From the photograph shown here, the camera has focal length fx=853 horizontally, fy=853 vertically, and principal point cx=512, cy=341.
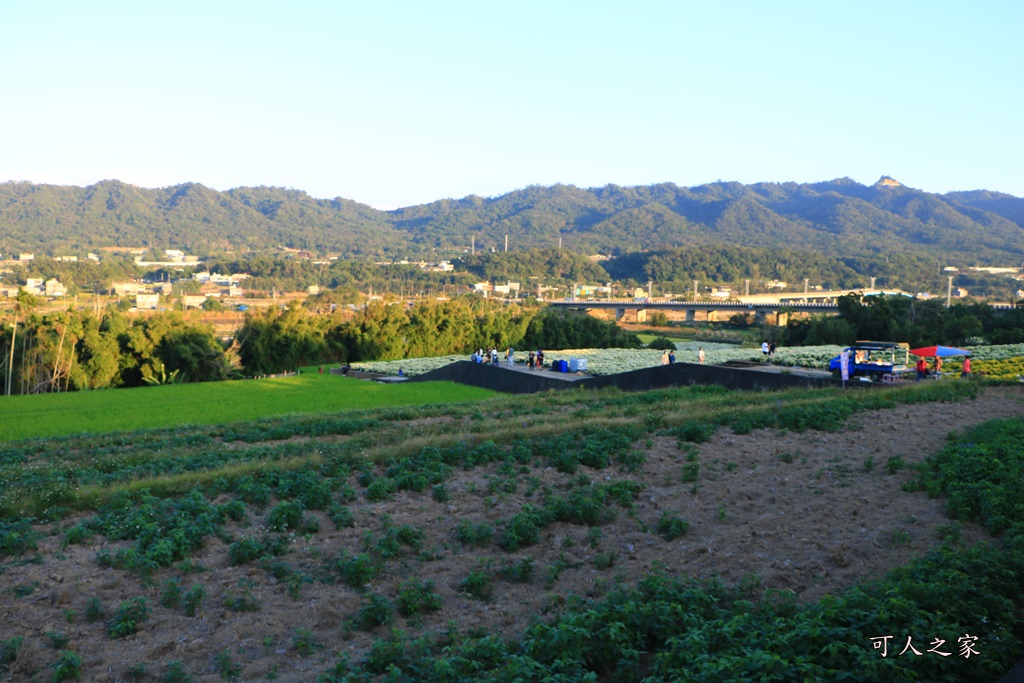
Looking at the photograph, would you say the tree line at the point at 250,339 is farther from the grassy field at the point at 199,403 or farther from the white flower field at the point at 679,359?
the white flower field at the point at 679,359

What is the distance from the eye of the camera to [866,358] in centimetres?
2458

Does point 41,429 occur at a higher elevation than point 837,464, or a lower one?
lower

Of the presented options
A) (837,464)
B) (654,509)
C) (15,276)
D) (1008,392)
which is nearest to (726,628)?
(654,509)

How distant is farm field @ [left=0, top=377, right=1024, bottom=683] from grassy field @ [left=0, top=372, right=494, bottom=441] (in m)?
11.0

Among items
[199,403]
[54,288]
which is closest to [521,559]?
[199,403]

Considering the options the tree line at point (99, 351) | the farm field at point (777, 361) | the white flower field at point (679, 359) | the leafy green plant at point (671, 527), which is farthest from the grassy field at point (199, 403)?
the leafy green plant at point (671, 527)

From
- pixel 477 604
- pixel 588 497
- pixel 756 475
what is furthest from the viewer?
pixel 756 475

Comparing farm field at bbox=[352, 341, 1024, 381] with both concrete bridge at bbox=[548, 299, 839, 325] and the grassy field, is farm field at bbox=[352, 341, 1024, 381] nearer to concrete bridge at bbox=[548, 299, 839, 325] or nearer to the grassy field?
the grassy field

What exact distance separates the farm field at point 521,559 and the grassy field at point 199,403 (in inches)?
432

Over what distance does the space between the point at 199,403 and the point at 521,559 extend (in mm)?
23161

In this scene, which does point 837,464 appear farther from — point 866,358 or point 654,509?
point 866,358

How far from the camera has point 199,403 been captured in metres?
28.4

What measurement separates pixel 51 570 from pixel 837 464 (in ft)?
30.3

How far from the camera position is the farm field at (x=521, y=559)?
5539 millimetres
